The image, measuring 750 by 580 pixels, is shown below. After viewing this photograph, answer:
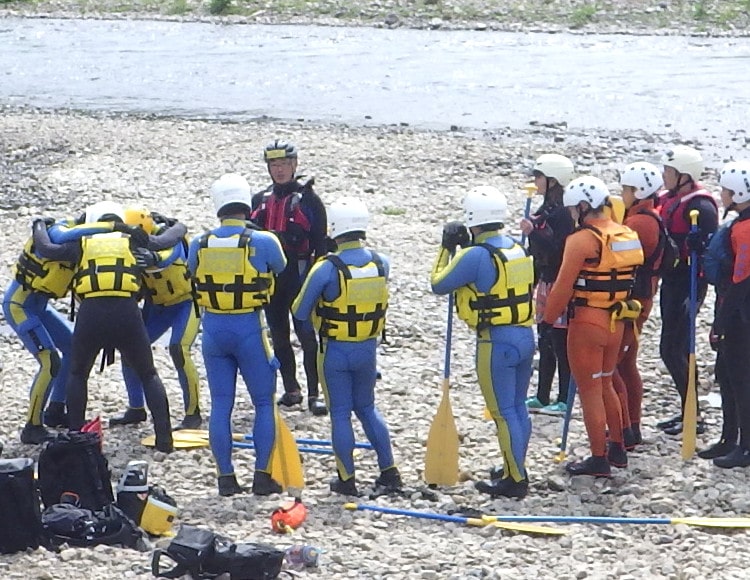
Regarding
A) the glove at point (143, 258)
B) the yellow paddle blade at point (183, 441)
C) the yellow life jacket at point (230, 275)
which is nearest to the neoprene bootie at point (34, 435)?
the yellow paddle blade at point (183, 441)

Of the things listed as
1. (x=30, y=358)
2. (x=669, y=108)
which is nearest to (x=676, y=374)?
(x=30, y=358)

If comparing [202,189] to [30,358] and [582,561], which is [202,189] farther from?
[582,561]

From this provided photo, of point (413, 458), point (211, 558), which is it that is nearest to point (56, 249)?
point (413, 458)

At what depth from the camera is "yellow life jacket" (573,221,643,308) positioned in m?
8.26

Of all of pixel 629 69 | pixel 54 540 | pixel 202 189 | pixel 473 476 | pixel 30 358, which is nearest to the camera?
pixel 54 540

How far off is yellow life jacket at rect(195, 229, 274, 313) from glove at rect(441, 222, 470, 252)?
1.06m

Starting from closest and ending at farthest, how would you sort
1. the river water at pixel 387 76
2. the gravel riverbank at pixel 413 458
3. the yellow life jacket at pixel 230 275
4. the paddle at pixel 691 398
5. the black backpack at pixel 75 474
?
the gravel riverbank at pixel 413 458, the black backpack at pixel 75 474, the yellow life jacket at pixel 230 275, the paddle at pixel 691 398, the river water at pixel 387 76

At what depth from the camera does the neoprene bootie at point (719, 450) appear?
8953 millimetres

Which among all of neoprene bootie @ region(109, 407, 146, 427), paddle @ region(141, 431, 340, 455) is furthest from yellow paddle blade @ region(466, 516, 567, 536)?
neoprene bootie @ region(109, 407, 146, 427)

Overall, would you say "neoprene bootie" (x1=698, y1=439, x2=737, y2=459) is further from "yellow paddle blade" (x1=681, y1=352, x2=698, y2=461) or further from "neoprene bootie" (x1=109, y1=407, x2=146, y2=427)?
"neoprene bootie" (x1=109, y1=407, x2=146, y2=427)

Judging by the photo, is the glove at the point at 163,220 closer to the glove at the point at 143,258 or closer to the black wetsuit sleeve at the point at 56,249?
the glove at the point at 143,258

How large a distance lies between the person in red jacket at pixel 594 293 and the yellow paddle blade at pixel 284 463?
5.68 ft

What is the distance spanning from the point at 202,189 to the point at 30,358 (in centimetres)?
738

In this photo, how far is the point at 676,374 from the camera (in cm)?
959
